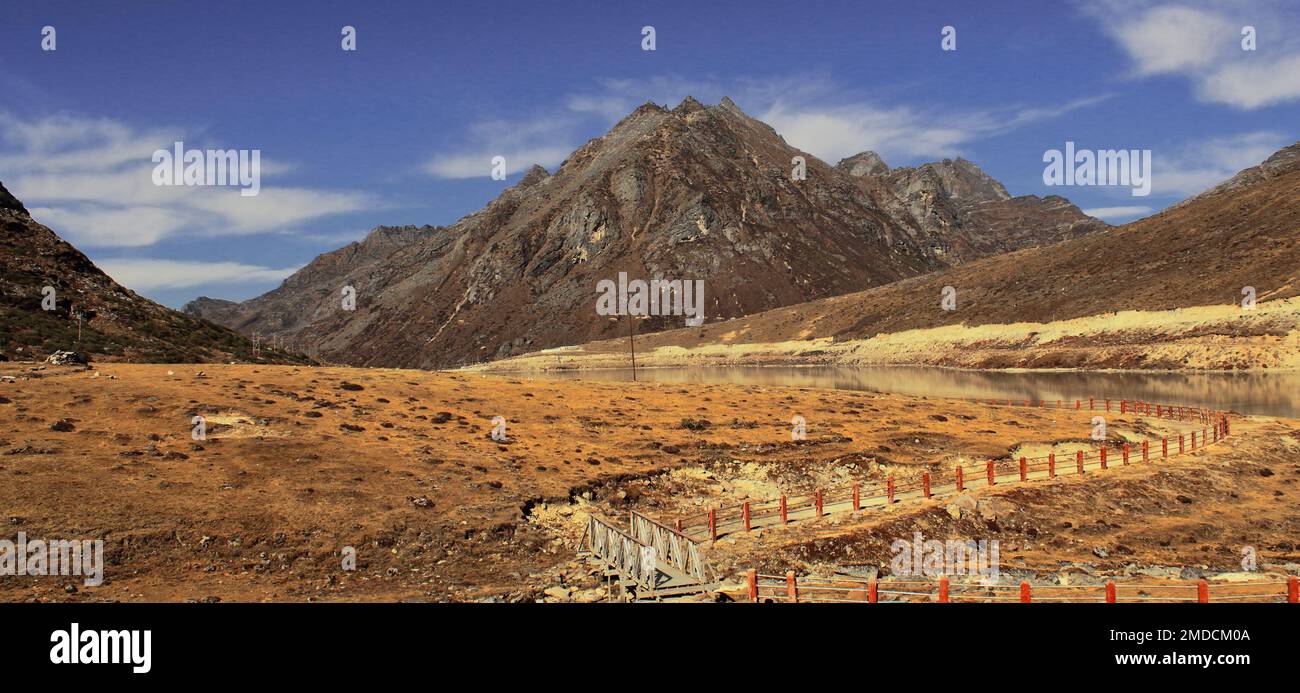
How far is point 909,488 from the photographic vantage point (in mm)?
31125

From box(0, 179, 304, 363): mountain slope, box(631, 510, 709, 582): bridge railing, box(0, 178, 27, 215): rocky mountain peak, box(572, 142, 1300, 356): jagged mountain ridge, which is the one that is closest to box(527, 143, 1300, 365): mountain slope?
box(572, 142, 1300, 356): jagged mountain ridge

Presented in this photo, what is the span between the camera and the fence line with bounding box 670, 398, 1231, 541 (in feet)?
88.2

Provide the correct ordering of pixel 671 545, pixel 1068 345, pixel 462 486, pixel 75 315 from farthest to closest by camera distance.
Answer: pixel 1068 345 < pixel 75 315 < pixel 462 486 < pixel 671 545

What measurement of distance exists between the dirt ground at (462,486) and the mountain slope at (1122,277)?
61806 mm

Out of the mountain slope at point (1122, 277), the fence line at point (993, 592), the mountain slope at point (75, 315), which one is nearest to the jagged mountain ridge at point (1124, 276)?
the mountain slope at point (1122, 277)

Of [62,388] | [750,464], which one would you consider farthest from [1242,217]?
[62,388]

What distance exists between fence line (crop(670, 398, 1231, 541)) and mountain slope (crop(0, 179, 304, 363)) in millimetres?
42863

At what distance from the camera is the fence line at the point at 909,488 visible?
26.9m

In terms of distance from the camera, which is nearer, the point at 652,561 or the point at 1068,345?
the point at 652,561

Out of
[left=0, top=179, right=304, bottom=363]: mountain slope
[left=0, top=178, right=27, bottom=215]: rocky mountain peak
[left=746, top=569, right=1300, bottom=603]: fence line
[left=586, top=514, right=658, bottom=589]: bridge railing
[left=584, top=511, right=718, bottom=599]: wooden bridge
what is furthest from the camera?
[left=0, top=178, right=27, bottom=215]: rocky mountain peak

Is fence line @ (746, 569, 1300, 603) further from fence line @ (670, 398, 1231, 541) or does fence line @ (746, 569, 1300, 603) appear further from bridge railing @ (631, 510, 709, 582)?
fence line @ (670, 398, 1231, 541)

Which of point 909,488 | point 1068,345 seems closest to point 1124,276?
point 1068,345

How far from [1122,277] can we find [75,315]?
12515 cm

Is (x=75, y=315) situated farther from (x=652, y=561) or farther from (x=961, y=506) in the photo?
(x=961, y=506)
